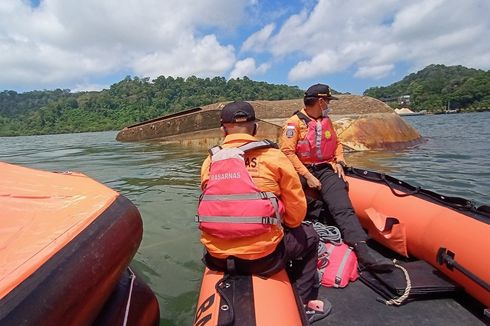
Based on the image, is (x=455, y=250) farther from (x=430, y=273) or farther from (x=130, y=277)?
(x=130, y=277)

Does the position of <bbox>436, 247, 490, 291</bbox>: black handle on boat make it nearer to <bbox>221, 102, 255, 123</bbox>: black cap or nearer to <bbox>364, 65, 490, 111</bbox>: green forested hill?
<bbox>221, 102, 255, 123</bbox>: black cap

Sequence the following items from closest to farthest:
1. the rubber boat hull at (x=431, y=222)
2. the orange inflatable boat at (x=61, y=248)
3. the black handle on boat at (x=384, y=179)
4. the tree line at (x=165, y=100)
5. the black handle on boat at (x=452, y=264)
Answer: the orange inflatable boat at (x=61, y=248), the black handle on boat at (x=452, y=264), the rubber boat hull at (x=431, y=222), the black handle on boat at (x=384, y=179), the tree line at (x=165, y=100)

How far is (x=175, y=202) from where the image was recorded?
17.4 feet

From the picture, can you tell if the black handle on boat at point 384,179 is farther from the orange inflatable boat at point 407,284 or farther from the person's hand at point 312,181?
the person's hand at point 312,181

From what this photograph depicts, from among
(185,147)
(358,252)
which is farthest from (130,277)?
(185,147)

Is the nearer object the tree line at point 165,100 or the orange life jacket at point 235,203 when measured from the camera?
the orange life jacket at point 235,203

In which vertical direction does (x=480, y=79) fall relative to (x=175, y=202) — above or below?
above

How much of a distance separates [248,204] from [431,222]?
5.15ft

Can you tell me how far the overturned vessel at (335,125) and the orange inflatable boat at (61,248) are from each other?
8.65 m

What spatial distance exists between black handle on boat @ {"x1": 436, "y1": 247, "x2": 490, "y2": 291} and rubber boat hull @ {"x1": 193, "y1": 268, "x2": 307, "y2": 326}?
1.04 meters

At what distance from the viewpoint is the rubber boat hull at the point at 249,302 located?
154 cm

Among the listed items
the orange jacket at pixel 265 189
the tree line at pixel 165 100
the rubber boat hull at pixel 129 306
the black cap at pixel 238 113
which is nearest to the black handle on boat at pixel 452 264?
the orange jacket at pixel 265 189

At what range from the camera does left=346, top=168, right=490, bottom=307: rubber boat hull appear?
83.0 inches

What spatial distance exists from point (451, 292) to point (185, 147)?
11575mm
